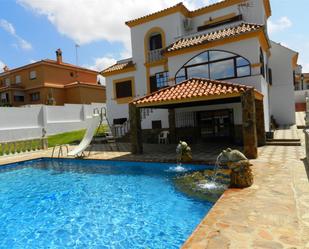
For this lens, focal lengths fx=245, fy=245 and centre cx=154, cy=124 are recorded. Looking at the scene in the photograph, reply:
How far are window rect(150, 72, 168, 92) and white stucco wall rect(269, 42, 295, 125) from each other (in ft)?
30.7

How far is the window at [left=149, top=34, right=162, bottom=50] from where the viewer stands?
21.9m

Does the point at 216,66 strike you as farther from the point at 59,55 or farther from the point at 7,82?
the point at 7,82

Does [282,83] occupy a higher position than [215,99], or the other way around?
[282,83]

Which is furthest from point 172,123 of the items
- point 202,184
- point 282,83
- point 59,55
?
point 59,55

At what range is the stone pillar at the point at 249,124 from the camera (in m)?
10.8

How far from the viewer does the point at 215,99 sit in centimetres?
1294

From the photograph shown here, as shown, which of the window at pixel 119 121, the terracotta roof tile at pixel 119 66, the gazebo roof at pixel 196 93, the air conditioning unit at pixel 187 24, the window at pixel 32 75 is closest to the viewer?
the gazebo roof at pixel 196 93

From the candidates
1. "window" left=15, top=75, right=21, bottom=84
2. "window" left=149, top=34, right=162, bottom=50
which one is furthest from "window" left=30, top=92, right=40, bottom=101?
"window" left=149, top=34, right=162, bottom=50

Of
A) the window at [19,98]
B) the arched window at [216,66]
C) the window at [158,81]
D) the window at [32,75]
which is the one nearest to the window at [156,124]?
the window at [158,81]

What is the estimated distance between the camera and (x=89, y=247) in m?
Result: 5.04

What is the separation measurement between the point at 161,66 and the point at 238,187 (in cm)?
1548

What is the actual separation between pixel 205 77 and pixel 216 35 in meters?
2.96

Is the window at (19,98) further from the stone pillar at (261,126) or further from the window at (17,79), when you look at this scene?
the stone pillar at (261,126)

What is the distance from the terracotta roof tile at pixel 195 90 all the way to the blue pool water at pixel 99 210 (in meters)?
3.48
